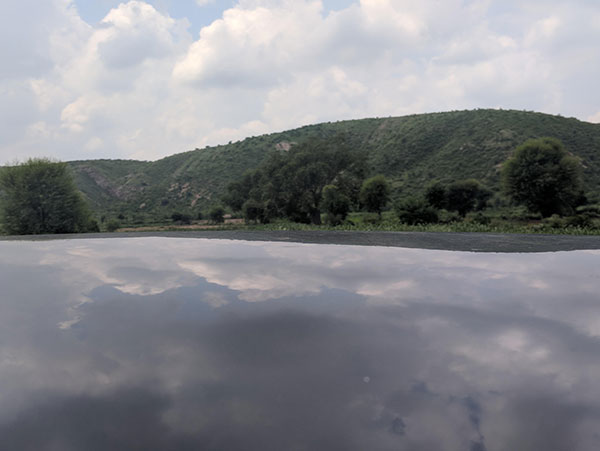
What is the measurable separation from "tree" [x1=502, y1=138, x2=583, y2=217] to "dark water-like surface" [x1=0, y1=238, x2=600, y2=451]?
2969 centimetres

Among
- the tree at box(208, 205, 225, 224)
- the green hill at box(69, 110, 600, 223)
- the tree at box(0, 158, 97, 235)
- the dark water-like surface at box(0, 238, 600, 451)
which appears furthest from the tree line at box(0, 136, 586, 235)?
the dark water-like surface at box(0, 238, 600, 451)

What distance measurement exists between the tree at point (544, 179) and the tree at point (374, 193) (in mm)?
11174

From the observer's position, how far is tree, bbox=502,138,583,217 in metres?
30.8

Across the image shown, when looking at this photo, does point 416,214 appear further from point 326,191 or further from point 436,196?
point 436,196

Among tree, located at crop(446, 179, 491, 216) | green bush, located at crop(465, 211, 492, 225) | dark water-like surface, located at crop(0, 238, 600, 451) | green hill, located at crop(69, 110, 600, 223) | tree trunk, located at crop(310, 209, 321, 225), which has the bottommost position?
dark water-like surface, located at crop(0, 238, 600, 451)

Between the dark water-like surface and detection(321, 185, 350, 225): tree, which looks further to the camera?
detection(321, 185, 350, 225): tree

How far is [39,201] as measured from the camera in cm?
2780

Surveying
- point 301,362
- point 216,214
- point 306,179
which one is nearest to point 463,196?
point 306,179

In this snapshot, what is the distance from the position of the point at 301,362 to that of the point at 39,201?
31830 mm

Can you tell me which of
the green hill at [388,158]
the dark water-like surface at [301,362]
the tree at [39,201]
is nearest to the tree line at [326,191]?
the tree at [39,201]

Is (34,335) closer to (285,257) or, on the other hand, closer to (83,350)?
(83,350)

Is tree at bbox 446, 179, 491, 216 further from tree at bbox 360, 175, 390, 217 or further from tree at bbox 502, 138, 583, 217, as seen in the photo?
tree at bbox 360, 175, 390, 217

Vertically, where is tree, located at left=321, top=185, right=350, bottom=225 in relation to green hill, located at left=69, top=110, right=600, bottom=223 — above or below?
below

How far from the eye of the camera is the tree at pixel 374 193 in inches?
1452
